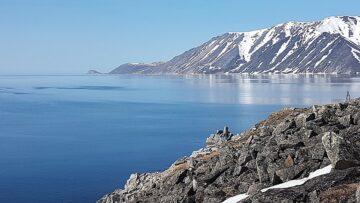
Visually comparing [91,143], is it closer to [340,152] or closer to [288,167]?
[288,167]

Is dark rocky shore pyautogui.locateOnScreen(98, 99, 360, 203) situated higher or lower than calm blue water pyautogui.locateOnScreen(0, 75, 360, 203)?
higher

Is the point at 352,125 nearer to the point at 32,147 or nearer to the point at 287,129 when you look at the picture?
the point at 287,129

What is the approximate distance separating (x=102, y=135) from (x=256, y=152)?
4045 inches

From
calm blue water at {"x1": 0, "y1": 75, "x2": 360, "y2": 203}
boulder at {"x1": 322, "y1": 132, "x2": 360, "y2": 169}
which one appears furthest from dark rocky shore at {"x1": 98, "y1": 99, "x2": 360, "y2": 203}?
calm blue water at {"x1": 0, "y1": 75, "x2": 360, "y2": 203}

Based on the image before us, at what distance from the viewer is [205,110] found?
623 ft

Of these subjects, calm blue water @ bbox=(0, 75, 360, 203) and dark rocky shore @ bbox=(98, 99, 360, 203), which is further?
calm blue water @ bbox=(0, 75, 360, 203)

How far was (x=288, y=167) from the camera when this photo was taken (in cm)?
2516

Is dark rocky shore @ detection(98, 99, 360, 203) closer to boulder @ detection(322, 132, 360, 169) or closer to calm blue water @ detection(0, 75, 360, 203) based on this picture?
boulder @ detection(322, 132, 360, 169)

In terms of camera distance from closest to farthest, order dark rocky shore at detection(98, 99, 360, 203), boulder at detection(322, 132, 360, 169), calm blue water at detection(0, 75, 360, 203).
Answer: dark rocky shore at detection(98, 99, 360, 203) → boulder at detection(322, 132, 360, 169) → calm blue water at detection(0, 75, 360, 203)

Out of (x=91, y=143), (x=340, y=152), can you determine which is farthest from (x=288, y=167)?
(x=91, y=143)

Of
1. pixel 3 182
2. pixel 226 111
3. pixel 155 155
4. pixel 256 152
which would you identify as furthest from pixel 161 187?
pixel 226 111

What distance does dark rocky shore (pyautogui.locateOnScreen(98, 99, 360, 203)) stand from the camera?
69.4 feet

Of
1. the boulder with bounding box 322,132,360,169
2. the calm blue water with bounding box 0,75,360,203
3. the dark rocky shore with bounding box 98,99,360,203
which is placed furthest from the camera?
the calm blue water with bounding box 0,75,360,203

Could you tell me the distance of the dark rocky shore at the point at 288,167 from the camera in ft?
69.4
